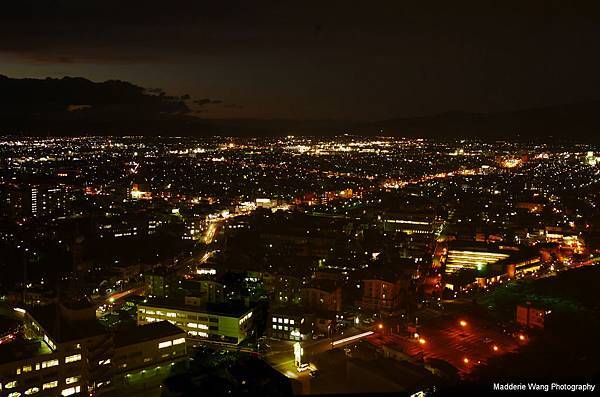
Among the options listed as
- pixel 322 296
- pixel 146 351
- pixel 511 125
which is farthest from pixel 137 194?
pixel 511 125

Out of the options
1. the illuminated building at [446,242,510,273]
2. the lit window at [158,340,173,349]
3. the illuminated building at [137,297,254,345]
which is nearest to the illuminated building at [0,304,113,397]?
the lit window at [158,340,173,349]

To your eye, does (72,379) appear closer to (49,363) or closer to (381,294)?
(49,363)

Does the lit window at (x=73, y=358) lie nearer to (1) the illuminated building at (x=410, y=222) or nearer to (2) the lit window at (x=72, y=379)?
(2) the lit window at (x=72, y=379)

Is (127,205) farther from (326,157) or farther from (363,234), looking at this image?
(326,157)

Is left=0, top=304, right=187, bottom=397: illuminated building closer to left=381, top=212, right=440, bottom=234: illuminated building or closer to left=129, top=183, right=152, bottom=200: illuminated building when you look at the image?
left=381, top=212, right=440, bottom=234: illuminated building

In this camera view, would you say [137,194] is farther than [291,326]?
Yes

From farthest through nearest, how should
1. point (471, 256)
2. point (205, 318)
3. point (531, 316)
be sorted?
point (471, 256) < point (531, 316) < point (205, 318)

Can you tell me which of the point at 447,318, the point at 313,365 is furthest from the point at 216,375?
the point at 447,318

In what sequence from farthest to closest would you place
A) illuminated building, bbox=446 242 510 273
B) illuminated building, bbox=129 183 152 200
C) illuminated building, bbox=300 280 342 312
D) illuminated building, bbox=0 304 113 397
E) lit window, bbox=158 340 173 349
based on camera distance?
illuminated building, bbox=129 183 152 200 < illuminated building, bbox=446 242 510 273 < illuminated building, bbox=300 280 342 312 < lit window, bbox=158 340 173 349 < illuminated building, bbox=0 304 113 397
